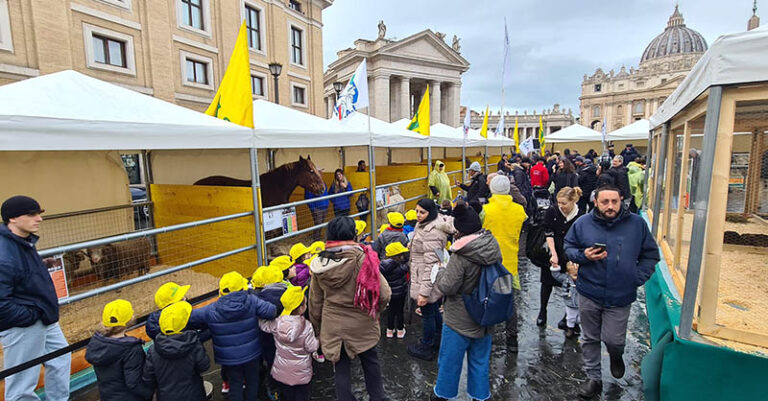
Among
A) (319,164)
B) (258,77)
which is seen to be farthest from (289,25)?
(319,164)

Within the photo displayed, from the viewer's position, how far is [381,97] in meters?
44.3

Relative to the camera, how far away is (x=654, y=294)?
3988 mm

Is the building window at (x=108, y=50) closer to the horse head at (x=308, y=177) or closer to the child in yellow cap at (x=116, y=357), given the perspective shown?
the horse head at (x=308, y=177)

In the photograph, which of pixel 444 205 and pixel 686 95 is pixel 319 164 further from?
pixel 686 95

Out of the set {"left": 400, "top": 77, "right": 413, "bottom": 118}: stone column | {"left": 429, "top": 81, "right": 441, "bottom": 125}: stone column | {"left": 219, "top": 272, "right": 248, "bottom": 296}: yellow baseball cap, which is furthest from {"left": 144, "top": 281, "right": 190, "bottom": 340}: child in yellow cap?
{"left": 429, "top": 81, "right": 441, "bottom": 125}: stone column

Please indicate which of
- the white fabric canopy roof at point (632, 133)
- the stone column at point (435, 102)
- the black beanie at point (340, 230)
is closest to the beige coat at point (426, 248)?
the black beanie at point (340, 230)

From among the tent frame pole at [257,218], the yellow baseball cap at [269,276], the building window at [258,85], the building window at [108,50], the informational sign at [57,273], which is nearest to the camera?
the informational sign at [57,273]

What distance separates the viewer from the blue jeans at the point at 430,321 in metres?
4.04

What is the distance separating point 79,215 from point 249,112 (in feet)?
10.9

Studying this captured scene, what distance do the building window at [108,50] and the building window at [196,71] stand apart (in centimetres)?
253

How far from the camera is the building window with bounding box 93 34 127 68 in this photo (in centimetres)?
1459

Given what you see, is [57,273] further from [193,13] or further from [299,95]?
[299,95]

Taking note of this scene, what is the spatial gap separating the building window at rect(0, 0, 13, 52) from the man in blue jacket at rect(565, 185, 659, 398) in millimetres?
17308

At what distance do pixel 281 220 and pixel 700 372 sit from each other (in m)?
4.71
